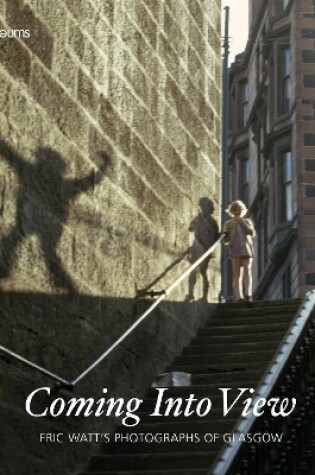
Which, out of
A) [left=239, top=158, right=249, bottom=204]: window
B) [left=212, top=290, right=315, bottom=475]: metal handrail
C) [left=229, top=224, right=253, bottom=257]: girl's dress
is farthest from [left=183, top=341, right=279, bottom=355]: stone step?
[left=239, top=158, right=249, bottom=204]: window

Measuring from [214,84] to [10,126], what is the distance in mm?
6063

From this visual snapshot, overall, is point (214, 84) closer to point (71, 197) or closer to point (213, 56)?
point (213, 56)

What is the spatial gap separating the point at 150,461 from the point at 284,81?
77.5 feet

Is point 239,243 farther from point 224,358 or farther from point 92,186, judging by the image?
point 92,186

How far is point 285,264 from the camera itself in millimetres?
30562

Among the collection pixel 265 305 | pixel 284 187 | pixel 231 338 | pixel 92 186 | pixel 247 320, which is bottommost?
pixel 231 338

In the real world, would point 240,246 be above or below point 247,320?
above

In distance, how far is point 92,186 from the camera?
10.4 metres

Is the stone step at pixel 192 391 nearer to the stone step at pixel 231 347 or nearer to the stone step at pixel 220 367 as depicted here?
the stone step at pixel 220 367

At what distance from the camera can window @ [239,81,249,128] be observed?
39438mm

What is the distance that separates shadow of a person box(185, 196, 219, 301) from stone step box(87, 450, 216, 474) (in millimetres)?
3439

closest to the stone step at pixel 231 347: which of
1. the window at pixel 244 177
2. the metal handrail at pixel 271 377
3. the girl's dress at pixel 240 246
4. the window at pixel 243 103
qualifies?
the metal handrail at pixel 271 377

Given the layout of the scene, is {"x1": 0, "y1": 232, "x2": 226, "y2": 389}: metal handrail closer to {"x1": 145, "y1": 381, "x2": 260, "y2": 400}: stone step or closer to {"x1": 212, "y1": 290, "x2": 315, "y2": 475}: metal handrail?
{"x1": 145, "y1": 381, "x2": 260, "y2": 400}: stone step

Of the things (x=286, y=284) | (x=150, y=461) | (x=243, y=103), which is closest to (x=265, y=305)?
(x=150, y=461)
